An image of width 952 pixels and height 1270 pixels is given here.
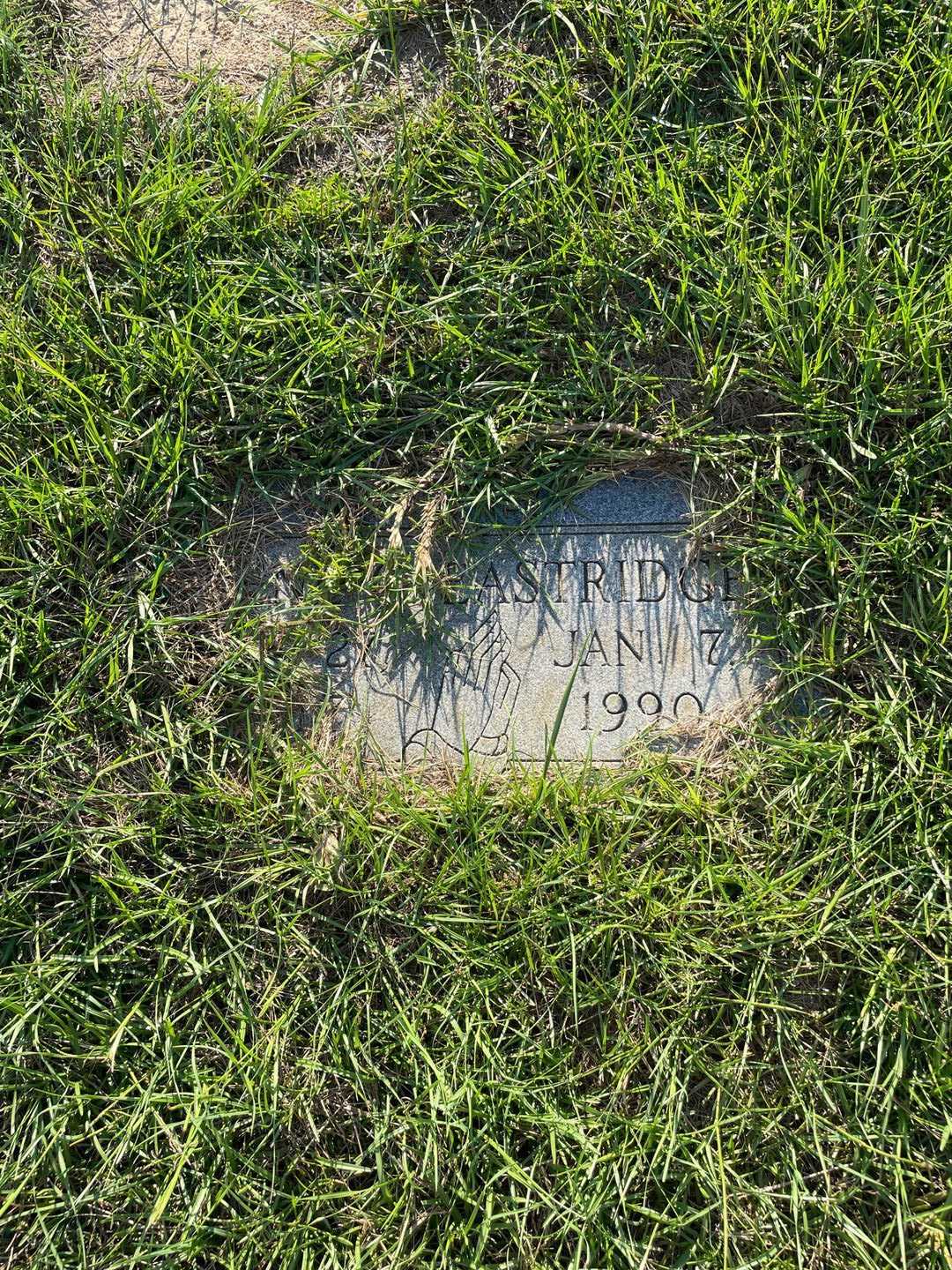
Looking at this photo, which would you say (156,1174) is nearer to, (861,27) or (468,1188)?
(468,1188)

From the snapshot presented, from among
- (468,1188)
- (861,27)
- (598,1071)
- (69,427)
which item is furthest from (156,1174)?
(861,27)

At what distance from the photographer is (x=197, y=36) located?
2.48 metres

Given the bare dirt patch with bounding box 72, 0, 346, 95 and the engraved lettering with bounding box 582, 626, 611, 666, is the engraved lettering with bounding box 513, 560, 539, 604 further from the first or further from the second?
the bare dirt patch with bounding box 72, 0, 346, 95

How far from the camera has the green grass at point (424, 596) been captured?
1967 mm

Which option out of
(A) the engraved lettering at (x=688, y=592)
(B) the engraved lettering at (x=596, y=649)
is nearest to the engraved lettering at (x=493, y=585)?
(B) the engraved lettering at (x=596, y=649)

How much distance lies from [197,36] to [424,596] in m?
1.67

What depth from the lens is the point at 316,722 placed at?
2.22 m

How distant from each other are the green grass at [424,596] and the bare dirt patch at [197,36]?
0.39ft

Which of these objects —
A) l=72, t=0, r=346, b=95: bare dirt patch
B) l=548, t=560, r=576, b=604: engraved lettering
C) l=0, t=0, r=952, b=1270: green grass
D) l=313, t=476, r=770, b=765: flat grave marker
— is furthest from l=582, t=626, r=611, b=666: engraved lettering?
l=72, t=0, r=346, b=95: bare dirt patch

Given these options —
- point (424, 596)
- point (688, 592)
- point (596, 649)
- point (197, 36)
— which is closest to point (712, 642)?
point (688, 592)

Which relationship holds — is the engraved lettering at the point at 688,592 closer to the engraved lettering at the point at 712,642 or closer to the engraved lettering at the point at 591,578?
the engraved lettering at the point at 712,642

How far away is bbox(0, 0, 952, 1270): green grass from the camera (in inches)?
77.4

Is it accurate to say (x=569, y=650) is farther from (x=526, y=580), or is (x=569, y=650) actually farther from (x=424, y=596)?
(x=424, y=596)

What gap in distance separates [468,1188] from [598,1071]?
0.36m
